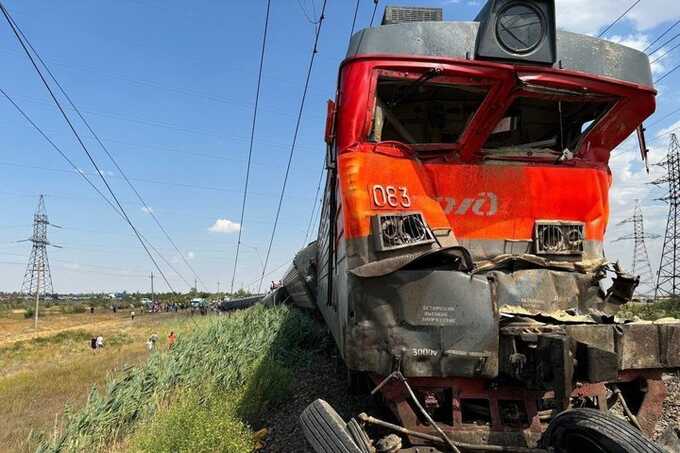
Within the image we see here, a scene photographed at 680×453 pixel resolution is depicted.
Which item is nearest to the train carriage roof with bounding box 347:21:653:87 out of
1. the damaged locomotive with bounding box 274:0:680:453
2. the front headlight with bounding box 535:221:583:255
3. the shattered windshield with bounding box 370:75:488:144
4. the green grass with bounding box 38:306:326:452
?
the damaged locomotive with bounding box 274:0:680:453

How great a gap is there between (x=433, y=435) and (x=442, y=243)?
4.80 ft

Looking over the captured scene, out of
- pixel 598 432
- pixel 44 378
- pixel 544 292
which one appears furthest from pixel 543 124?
pixel 44 378

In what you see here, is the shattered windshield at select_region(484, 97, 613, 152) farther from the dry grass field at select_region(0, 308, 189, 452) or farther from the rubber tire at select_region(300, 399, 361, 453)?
the dry grass field at select_region(0, 308, 189, 452)

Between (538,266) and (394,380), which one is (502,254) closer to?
(538,266)

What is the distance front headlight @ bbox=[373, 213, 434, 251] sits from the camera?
4.25m

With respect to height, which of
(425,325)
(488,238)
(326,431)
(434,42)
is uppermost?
(434,42)

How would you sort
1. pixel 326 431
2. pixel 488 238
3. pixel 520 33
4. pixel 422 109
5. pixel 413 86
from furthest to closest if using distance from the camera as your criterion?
pixel 422 109 < pixel 488 238 < pixel 413 86 < pixel 520 33 < pixel 326 431

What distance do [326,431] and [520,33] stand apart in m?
3.44

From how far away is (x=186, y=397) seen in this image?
271 inches

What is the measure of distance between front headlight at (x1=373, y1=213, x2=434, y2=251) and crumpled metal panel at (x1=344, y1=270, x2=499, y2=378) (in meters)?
0.28

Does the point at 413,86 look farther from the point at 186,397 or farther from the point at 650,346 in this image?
the point at 186,397

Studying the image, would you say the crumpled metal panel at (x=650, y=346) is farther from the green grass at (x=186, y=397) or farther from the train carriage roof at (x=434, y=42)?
the green grass at (x=186, y=397)

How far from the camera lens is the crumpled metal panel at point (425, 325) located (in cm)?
397

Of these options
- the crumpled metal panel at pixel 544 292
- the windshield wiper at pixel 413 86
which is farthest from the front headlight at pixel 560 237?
the windshield wiper at pixel 413 86
